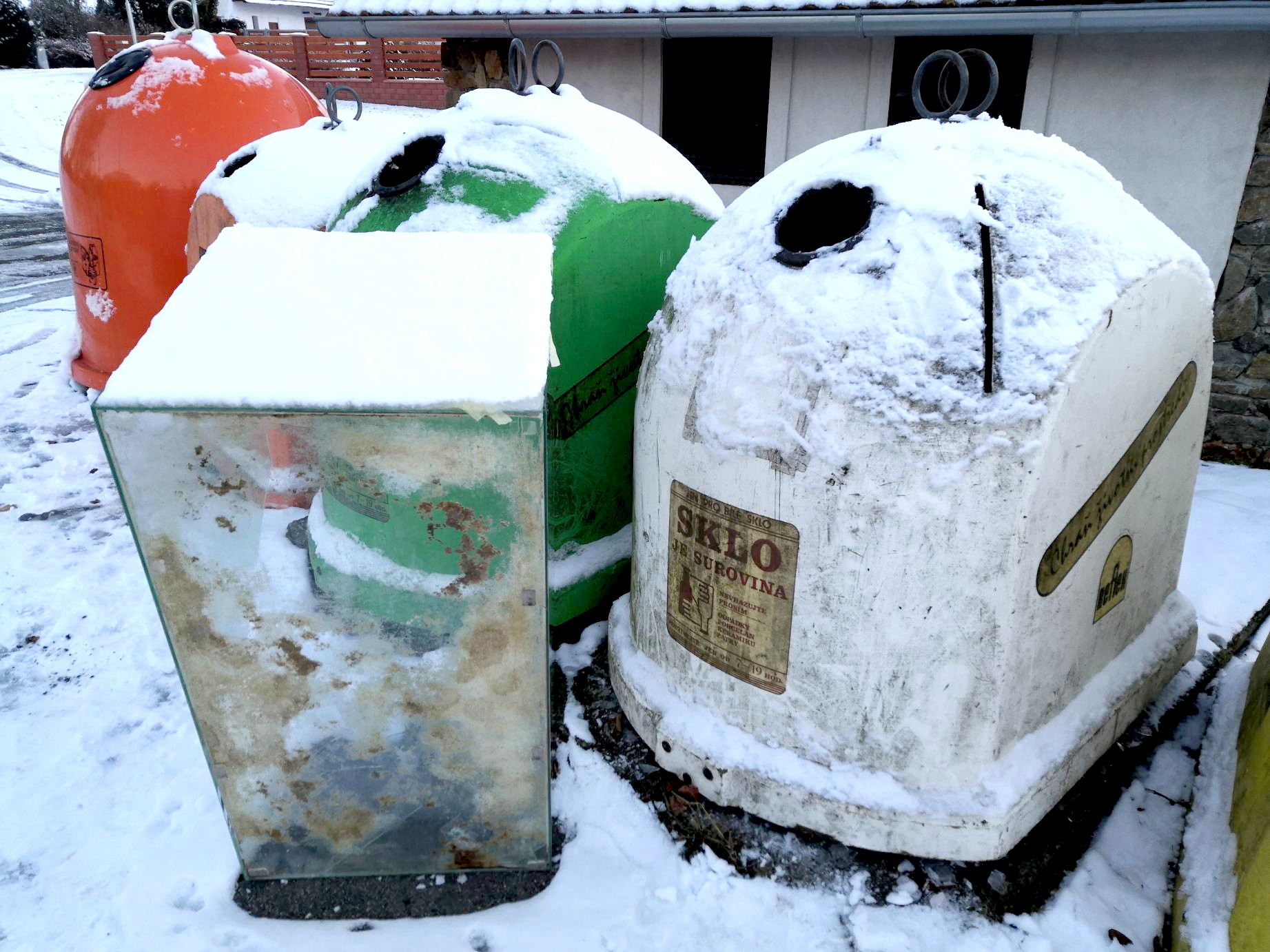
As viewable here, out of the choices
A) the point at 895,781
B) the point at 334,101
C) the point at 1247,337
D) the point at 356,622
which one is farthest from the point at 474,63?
the point at 895,781

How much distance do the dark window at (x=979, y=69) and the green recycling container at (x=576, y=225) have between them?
294 cm

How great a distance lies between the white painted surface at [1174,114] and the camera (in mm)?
4719

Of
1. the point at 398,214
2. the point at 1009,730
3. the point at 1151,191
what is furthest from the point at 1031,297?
the point at 1151,191

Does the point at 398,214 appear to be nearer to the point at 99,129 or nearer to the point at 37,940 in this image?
the point at 37,940

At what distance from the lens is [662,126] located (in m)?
6.75

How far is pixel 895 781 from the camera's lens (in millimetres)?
2357

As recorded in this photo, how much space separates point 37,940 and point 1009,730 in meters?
2.65

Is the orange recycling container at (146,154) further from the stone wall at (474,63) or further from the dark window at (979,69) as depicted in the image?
the dark window at (979,69)

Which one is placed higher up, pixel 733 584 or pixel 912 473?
pixel 912 473

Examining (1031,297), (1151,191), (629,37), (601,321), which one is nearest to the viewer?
(1031,297)

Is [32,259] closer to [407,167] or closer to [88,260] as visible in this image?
[88,260]

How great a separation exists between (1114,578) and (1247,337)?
353cm

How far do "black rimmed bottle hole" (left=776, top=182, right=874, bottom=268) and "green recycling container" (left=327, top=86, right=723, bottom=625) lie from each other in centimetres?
79

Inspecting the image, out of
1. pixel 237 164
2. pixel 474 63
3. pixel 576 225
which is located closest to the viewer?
pixel 576 225
